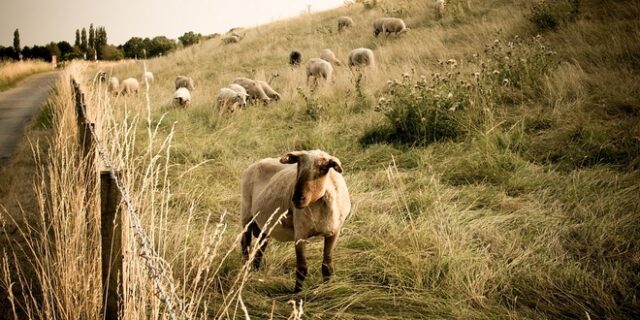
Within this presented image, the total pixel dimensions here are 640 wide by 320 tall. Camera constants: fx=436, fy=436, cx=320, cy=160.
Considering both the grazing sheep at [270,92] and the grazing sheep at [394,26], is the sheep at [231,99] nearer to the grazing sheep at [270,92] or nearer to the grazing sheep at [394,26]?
the grazing sheep at [270,92]

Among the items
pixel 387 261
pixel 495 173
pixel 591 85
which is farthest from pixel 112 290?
pixel 591 85

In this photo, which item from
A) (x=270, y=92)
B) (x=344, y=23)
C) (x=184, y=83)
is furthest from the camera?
(x=344, y=23)

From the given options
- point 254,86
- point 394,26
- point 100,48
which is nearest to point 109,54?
point 100,48

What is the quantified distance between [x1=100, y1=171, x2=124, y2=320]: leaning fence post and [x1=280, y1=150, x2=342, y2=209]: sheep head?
1061 millimetres

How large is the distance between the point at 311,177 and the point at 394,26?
1450 cm

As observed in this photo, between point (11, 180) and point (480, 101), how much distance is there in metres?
6.98

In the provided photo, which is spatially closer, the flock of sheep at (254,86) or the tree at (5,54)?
the flock of sheep at (254,86)

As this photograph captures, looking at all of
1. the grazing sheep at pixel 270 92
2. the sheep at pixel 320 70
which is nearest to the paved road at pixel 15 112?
the grazing sheep at pixel 270 92

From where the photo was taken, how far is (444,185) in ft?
16.7

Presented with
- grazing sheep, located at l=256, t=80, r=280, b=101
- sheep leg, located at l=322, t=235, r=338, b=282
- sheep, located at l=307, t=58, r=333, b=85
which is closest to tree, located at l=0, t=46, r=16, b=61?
grazing sheep, located at l=256, t=80, r=280, b=101

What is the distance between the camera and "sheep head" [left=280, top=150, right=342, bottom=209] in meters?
2.70

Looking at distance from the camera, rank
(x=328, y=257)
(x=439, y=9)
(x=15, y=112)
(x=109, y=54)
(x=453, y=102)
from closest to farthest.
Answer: (x=328, y=257), (x=453, y=102), (x=15, y=112), (x=439, y=9), (x=109, y=54)

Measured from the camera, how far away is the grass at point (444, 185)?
298cm

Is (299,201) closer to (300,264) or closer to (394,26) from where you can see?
(300,264)
